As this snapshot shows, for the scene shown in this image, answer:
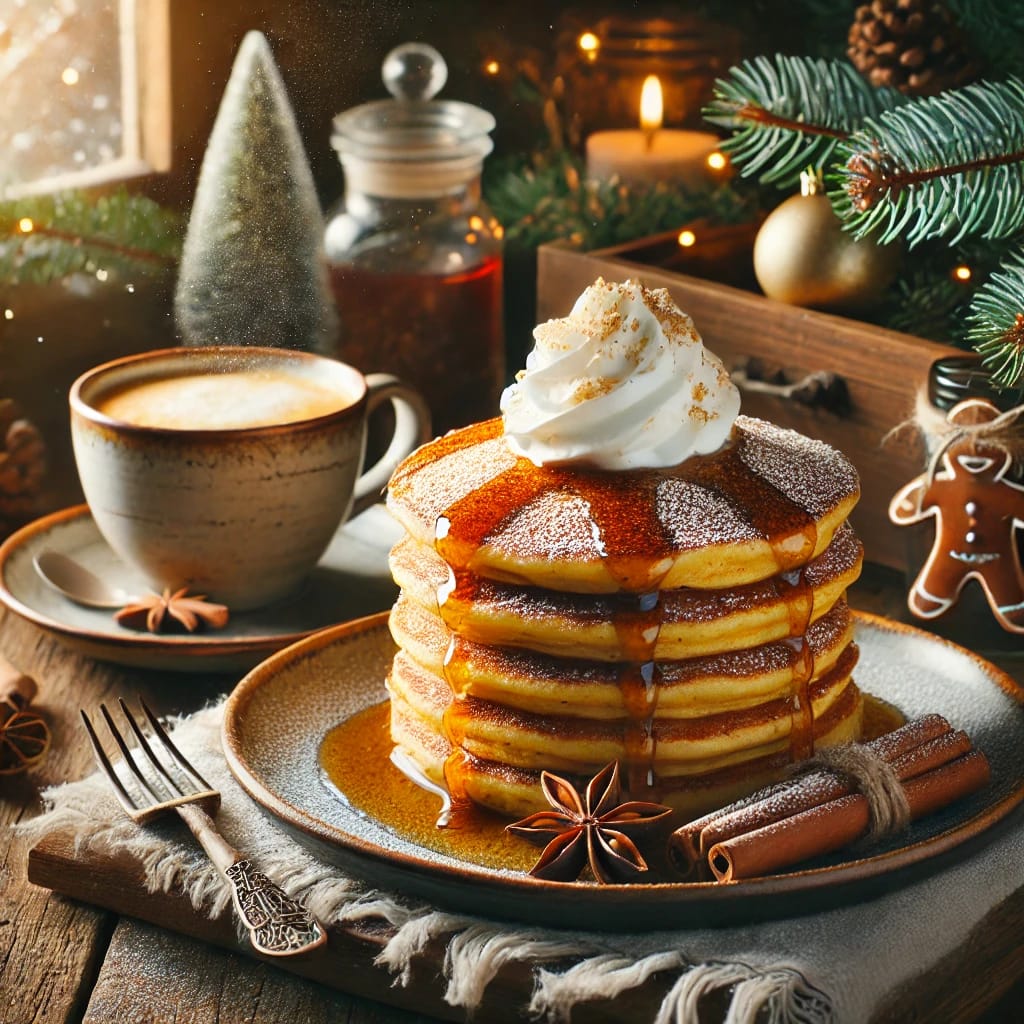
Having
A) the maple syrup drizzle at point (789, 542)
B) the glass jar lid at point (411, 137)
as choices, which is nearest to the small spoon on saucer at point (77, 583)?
the glass jar lid at point (411, 137)

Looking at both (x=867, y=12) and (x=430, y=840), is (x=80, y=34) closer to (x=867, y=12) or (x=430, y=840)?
(x=867, y=12)

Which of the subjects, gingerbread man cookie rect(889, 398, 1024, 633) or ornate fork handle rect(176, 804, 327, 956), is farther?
gingerbread man cookie rect(889, 398, 1024, 633)

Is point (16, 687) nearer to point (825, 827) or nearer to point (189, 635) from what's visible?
point (189, 635)

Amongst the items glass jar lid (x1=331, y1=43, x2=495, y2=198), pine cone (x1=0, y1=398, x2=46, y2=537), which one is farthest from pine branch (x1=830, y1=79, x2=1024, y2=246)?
pine cone (x1=0, y1=398, x2=46, y2=537)

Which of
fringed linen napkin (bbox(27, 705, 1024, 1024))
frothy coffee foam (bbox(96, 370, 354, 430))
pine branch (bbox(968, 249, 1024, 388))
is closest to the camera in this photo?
fringed linen napkin (bbox(27, 705, 1024, 1024))

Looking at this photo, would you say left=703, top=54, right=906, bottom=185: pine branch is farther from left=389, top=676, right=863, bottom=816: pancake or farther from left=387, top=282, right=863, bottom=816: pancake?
left=389, top=676, right=863, bottom=816: pancake

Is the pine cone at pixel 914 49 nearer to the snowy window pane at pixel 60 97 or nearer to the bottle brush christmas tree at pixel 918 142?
the bottle brush christmas tree at pixel 918 142
